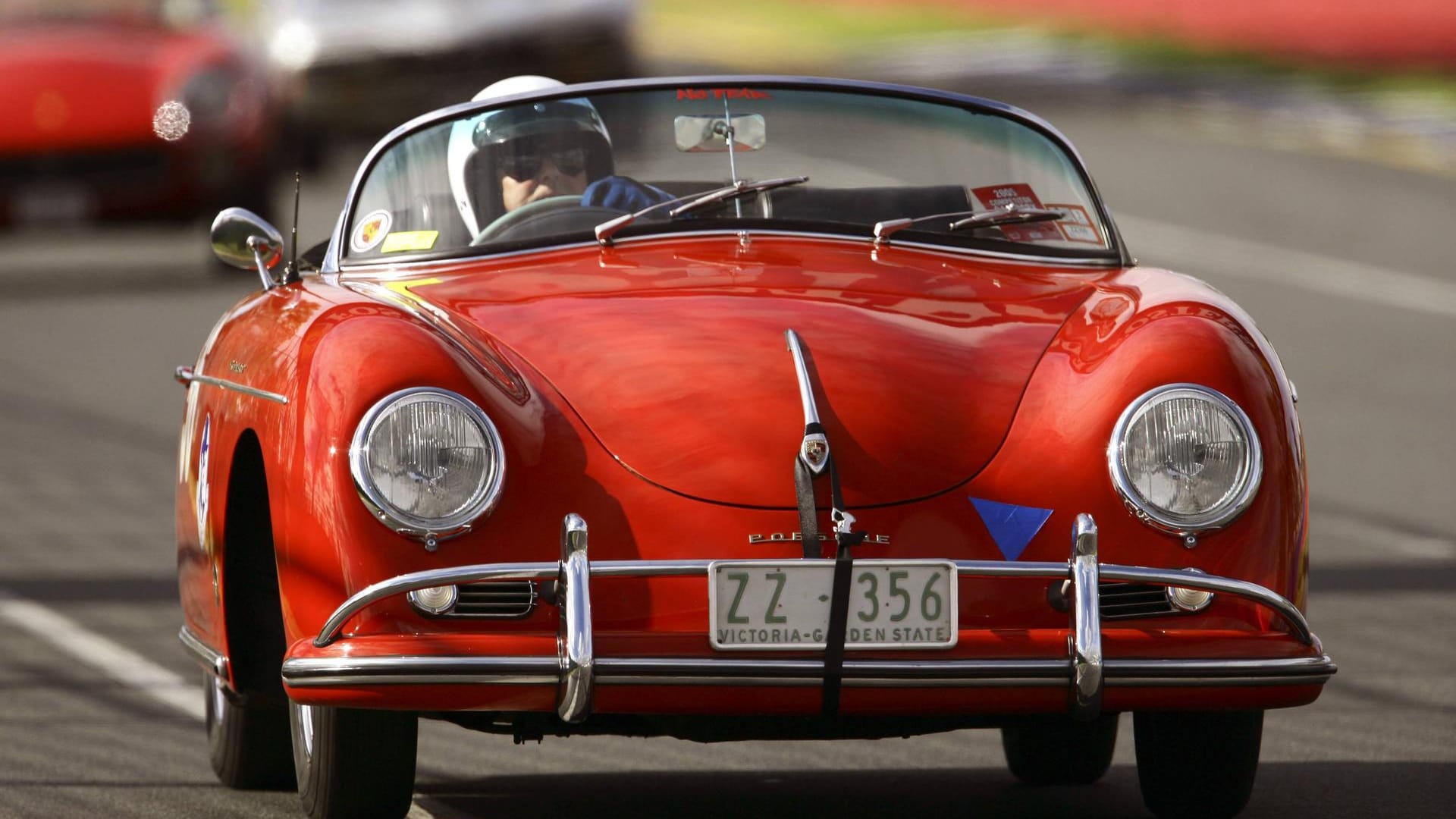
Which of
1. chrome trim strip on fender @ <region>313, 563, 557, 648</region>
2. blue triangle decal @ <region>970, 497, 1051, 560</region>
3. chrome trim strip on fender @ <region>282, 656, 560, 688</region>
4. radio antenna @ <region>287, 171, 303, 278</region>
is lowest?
chrome trim strip on fender @ <region>282, 656, 560, 688</region>

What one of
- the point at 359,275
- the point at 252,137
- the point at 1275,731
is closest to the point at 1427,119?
the point at 252,137

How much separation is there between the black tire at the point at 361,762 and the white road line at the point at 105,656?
213 cm

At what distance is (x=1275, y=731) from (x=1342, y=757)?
0.47 meters

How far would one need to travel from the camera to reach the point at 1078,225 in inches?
216

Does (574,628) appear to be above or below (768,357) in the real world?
below

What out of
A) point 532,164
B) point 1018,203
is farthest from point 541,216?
point 1018,203

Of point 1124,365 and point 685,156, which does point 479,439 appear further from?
point 685,156

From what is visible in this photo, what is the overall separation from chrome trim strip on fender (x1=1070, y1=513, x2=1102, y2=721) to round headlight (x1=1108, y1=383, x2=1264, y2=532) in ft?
0.69

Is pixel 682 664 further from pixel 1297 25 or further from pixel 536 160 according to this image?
pixel 1297 25

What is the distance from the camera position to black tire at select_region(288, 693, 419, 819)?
440 cm

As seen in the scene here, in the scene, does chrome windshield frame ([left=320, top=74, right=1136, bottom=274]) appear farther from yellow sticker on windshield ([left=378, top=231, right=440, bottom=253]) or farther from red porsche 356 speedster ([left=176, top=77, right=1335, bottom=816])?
red porsche 356 speedster ([left=176, top=77, right=1335, bottom=816])

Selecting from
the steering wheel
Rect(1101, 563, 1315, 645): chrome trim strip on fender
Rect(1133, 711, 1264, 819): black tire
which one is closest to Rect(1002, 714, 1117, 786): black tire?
Rect(1133, 711, 1264, 819): black tire

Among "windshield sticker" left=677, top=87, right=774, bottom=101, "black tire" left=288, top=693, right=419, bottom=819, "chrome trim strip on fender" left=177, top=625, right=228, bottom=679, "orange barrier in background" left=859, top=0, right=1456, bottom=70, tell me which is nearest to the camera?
"black tire" left=288, top=693, right=419, bottom=819

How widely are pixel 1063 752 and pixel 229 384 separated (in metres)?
2.03
